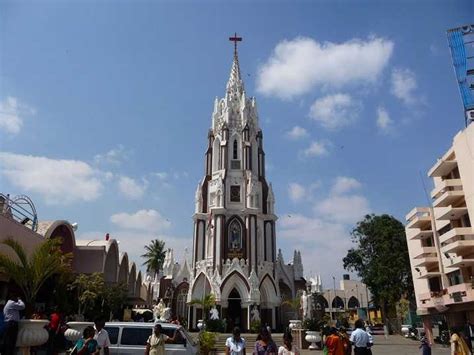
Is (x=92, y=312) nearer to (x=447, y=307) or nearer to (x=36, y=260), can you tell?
(x=36, y=260)

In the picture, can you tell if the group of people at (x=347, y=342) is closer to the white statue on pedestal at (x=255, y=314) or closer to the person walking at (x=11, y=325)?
the person walking at (x=11, y=325)

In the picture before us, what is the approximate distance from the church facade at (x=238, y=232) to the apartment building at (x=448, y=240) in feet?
50.1

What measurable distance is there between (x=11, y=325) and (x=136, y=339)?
3.54 meters

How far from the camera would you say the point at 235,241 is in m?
46.2

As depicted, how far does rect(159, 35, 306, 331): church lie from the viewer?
43219 millimetres

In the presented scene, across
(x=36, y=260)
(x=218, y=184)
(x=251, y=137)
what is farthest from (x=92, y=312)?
(x=251, y=137)

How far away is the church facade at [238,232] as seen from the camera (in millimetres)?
43156

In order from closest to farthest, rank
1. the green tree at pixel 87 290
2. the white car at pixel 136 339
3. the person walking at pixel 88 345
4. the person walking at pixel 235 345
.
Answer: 1. the person walking at pixel 88 345
2. the person walking at pixel 235 345
3. the white car at pixel 136 339
4. the green tree at pixel 87 290

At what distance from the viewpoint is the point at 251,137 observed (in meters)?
52.3

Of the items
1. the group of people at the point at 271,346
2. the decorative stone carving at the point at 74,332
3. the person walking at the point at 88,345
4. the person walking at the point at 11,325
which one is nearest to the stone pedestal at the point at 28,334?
the person walking at the point at 11,325

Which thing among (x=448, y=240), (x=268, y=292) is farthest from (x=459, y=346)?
(x=268, y=292)

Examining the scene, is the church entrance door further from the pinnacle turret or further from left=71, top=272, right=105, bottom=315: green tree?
the pinnacle turret

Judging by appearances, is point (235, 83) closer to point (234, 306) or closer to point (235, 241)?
point (235, 241)

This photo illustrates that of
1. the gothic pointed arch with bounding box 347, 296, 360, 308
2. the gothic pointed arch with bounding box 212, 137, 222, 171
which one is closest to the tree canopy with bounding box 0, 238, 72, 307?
the gothic pointed arch with bounding box 212, 137, 222, 171
